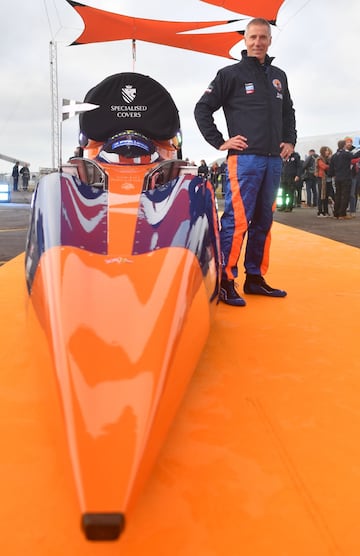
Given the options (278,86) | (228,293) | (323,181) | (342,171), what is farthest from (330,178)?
(228,293)

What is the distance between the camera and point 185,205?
168cm

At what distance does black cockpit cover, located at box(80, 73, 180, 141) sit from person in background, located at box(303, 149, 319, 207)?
11.2m

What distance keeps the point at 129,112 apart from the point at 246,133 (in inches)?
29.4

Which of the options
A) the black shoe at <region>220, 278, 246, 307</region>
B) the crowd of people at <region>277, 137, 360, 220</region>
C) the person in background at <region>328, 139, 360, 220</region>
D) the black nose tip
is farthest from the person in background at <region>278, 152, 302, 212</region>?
the black nose tip

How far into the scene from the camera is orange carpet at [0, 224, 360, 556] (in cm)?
Answer: 94

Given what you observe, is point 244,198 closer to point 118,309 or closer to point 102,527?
point 118,309

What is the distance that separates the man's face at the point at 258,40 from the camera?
2.83 m

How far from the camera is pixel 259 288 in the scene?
123 inches

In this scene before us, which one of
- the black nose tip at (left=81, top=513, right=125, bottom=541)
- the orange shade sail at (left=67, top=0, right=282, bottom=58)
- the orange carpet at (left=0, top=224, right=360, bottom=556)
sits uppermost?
the orange shade sail at (left=67, top=0, right=282, bottom=58)

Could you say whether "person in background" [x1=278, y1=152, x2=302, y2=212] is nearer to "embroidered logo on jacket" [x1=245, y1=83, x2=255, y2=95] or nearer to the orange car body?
"embroidered logo on jacket" [x1=245, y1=83, x2=255, y2=95]

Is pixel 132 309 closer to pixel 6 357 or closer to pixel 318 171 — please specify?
pixel 6 357

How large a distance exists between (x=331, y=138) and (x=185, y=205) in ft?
94.7

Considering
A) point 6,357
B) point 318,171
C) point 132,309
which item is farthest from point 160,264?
point 318,171

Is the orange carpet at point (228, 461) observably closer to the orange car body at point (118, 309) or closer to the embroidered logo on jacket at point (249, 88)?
the orange car body at point (118, 309)
